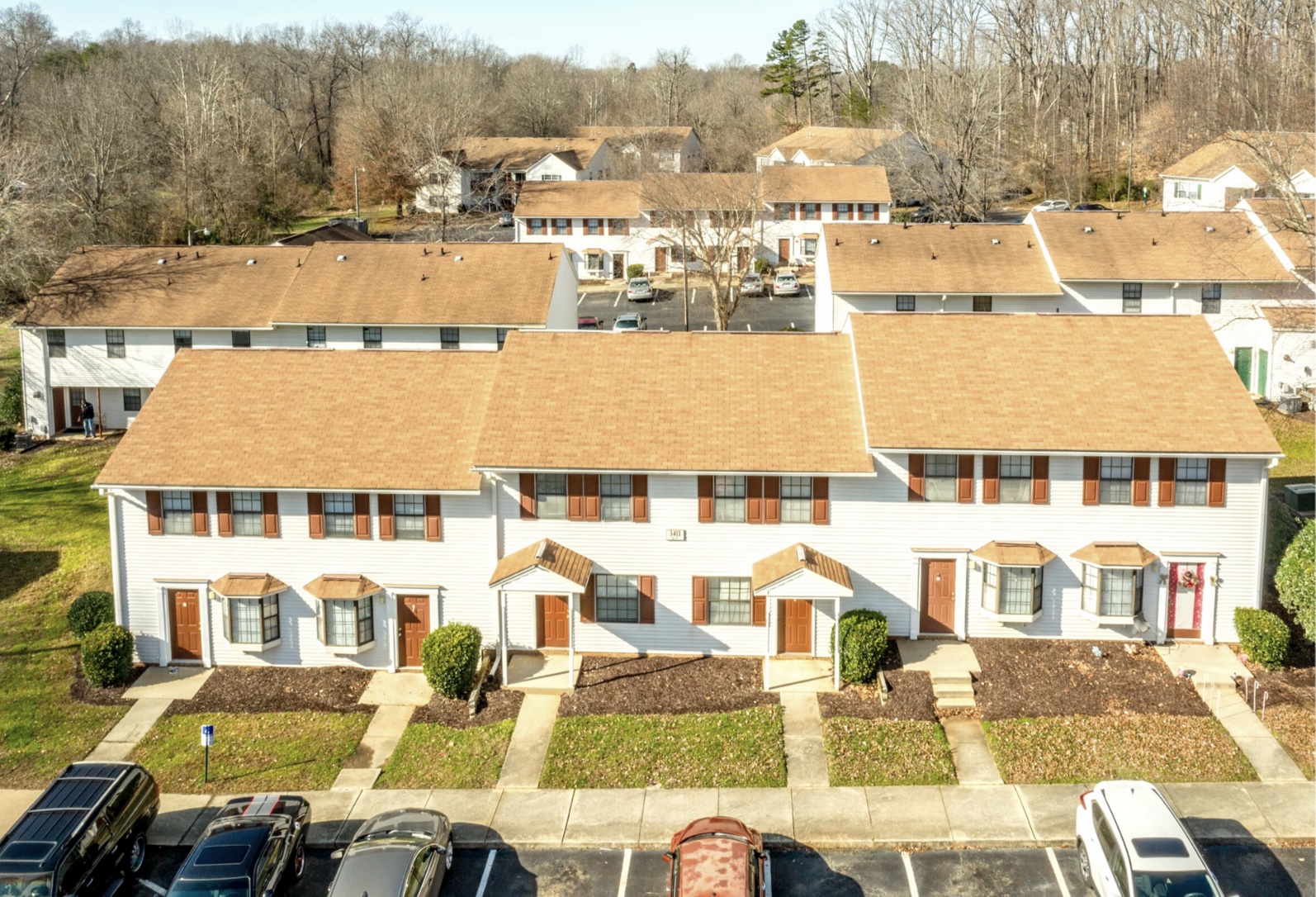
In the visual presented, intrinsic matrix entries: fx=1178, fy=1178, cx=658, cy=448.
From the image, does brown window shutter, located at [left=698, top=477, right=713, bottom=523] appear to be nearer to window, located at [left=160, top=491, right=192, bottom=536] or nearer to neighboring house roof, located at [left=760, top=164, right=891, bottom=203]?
window, located at [left=160, top=491, right=192, bottom=536]

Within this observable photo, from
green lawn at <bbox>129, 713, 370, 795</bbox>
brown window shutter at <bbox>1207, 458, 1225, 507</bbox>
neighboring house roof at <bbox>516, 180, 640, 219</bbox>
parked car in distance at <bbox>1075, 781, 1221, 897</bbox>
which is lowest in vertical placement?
green lawn at <bbox>129, 713, 370, 795</bbox>

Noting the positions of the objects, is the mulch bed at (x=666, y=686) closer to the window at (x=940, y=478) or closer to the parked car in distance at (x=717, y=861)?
the window at (x=940, y=478)

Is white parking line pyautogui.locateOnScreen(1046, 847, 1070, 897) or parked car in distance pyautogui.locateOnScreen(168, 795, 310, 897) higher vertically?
parked car in distance pyautogui.locateOnScreen(168, 795, 310, 897)

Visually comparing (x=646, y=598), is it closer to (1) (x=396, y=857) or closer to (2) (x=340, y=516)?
(2) (x=340, y=516)

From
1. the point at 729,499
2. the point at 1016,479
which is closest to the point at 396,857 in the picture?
the point at 729,499

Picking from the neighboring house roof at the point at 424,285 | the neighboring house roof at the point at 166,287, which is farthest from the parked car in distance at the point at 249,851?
the neighboring house roof at the point at 166,287

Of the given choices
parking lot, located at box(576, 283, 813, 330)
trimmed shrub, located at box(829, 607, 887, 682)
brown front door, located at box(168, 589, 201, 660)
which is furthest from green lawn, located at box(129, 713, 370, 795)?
parking lot, located at box(576, 283, 813, 330)

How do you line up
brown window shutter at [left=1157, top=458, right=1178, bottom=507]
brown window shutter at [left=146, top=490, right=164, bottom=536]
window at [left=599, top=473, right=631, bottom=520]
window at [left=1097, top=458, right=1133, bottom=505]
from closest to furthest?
brown window shutter at [left=1157, top=458, right=1178, bottom=507]
window at [left=1097, top=458, right=1133, bottom=505]
window at [left=599, top=473, right=631, bottom=520]
brown window shutter at [left=146, top=490, right=164, bottom=536]
